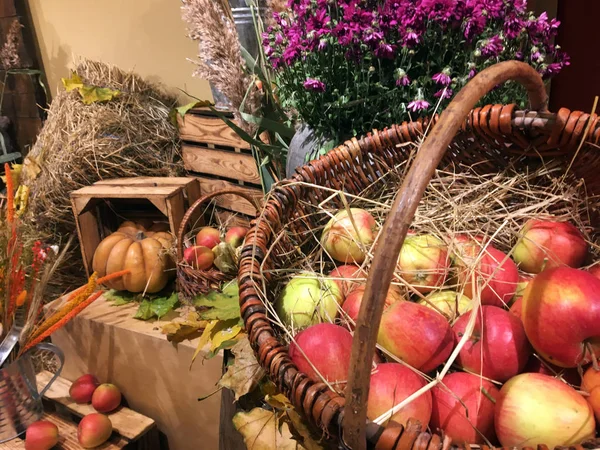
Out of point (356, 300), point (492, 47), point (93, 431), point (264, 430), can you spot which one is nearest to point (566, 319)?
point (356, 300)

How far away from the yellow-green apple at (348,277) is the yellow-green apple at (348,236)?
0.08 feet

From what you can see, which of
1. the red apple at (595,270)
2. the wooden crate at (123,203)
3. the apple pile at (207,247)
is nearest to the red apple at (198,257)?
the apple pile at (207,247)

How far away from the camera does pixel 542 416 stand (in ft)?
1.58

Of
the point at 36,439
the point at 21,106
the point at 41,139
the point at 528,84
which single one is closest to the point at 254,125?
the point at 528,84

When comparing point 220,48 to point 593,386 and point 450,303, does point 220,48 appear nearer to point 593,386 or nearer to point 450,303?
point 450,303

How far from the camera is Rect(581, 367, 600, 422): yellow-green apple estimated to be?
1.67 ft

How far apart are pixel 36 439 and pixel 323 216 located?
0.91m

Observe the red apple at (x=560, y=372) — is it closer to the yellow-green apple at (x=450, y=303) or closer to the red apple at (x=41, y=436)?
the yellow-green apple at (x=450, y=303)

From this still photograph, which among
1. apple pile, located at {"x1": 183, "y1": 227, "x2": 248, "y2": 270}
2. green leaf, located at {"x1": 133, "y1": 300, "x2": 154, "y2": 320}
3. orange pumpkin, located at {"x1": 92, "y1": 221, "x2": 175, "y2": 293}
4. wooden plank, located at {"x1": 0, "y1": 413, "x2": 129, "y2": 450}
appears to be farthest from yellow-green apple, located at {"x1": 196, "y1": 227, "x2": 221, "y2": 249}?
wooden plank, located at {"x1": 0, "y1": 413, "x2": 129, "y2": 450}

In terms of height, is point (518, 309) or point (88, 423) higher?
point (518, 309)

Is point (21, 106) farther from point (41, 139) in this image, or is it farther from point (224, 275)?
point (224, 275)

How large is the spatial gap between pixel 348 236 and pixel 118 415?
91 centimetres

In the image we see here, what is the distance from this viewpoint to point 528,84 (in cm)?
66

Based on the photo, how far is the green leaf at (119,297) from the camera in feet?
4.45
